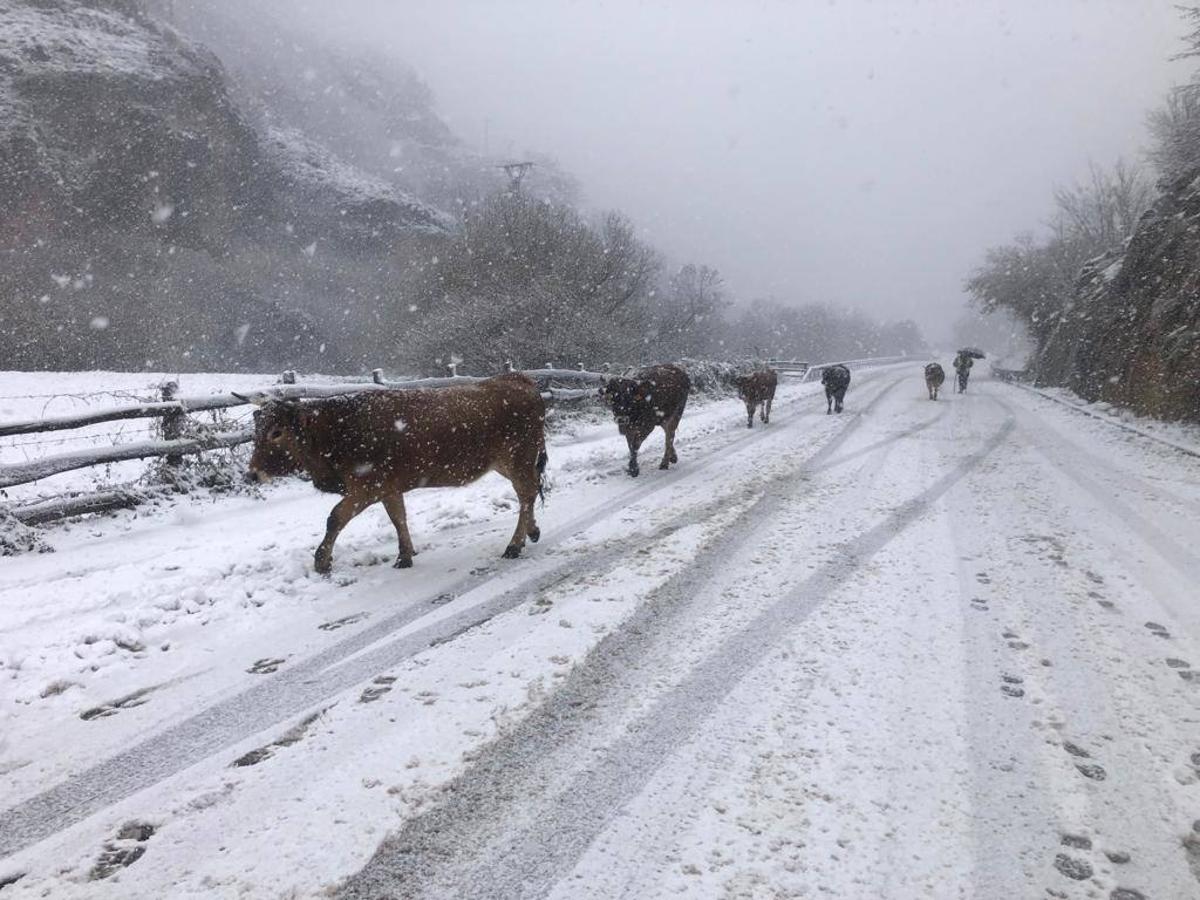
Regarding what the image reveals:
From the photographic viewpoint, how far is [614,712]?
2920 mm

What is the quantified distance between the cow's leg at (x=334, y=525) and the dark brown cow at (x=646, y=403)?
14.8ft

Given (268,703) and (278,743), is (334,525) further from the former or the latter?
(278,743)

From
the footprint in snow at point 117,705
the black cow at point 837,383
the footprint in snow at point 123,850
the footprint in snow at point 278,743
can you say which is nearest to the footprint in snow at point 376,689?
the footprint in snow at point 278,743

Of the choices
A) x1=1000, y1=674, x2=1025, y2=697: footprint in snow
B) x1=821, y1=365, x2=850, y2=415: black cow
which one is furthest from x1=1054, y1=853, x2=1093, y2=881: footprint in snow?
x1=821, y1=365, x2=850, y2=415: black cow

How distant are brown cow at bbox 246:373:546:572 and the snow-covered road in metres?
0.57

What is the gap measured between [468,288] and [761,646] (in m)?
21.8

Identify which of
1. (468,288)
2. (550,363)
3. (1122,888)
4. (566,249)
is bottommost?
(1122,888)

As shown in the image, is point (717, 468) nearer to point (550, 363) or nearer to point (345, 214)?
point (550, 363)

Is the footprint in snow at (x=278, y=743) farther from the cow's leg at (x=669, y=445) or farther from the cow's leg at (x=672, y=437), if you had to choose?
the cow's leg at (x=672, y=437)

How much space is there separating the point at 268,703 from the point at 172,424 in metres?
5.26

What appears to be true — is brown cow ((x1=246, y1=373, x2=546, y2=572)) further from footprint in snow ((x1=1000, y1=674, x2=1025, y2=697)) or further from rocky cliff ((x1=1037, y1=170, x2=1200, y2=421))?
rocky cliff ((x1=1037, y1=170, x2=1200, y2=421))

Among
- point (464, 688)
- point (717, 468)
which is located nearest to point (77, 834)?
point (464, 688)

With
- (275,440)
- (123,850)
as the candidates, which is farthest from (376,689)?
(275,440)

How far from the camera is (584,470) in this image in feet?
29.5
